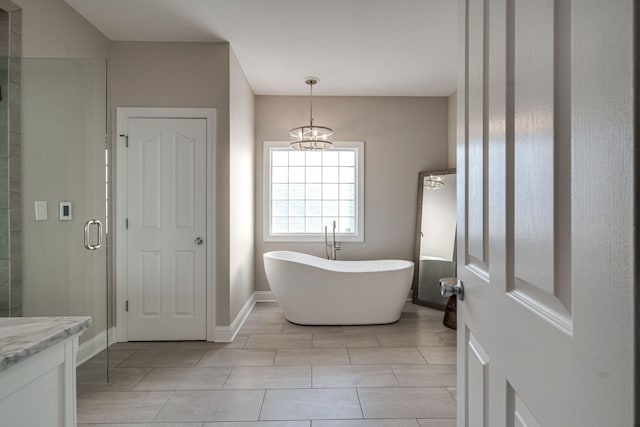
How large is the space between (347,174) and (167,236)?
8.17ft

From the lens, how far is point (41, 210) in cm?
232

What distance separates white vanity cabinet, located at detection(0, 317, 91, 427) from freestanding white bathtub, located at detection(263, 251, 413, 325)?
2.58 m

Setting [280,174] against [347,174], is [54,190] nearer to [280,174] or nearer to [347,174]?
[280,174]

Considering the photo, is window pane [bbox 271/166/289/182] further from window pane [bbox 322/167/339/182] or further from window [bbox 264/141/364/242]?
window pane [bbox 322/167/339/182]

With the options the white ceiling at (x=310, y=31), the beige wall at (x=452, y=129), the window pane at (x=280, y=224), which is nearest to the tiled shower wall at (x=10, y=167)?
the white ceiling at (x=310, y=31)

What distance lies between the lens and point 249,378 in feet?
8.14

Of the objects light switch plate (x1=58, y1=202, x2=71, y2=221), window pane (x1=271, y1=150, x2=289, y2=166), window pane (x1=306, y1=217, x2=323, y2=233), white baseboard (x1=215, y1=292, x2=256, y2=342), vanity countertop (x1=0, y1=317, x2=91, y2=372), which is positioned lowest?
white baseboard (x1=215, y1=292, x2=256, y2=342)

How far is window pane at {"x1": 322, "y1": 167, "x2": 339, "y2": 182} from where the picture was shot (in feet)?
15.6

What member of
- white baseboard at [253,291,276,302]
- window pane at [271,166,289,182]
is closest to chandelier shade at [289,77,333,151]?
window pane at [271,166,289,182]

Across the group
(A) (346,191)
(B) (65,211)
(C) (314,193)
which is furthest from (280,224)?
(B) (65,211)

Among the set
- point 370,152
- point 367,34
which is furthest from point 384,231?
point 367,34

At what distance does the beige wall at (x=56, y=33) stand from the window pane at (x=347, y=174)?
115 inches

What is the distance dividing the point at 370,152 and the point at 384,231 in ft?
3.56

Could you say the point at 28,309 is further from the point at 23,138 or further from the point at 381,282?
the point at 381,282
